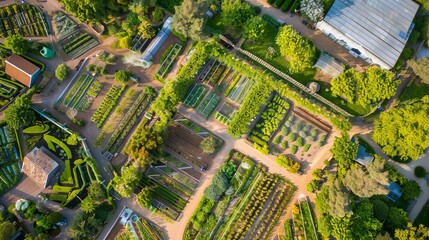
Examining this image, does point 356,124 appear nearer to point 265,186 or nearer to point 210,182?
point 265,186

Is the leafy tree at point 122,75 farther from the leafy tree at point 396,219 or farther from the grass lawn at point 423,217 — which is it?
the grass lawn at point 423,217

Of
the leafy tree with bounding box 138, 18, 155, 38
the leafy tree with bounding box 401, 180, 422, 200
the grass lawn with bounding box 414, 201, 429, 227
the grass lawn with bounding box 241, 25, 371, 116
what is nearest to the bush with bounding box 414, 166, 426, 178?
the leafy tree with bounding box 401, 180, 422, 200

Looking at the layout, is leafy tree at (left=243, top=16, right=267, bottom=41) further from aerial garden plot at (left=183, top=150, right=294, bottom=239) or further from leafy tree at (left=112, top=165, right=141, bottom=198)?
leafy tree at (left=112, top=165, right=141, bottom=198)

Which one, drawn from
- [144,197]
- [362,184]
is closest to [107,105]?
[144,197]

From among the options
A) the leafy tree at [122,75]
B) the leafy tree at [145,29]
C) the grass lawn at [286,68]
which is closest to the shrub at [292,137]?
the grass lawn at [286,68]

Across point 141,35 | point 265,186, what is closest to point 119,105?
point 141,35

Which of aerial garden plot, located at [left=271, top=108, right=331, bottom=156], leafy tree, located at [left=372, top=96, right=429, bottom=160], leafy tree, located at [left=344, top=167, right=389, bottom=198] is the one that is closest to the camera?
leafy tree, located at [left=344, top=167, right=389, bottom=198]
